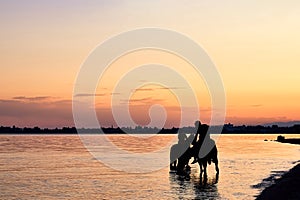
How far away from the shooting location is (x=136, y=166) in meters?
43.1

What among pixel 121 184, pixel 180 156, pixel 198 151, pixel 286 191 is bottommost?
pixel 121 184

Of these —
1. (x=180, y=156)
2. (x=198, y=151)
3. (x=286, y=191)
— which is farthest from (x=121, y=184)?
(x=286, y=191)

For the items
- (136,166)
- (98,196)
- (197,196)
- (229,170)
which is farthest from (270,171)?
(98,196)

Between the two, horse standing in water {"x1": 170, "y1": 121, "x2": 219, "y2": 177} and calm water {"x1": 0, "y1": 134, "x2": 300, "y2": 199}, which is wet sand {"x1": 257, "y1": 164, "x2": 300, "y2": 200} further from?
horse standing in water {"x1": 170, "y1": 121, "x2": 219, "y2": 177}

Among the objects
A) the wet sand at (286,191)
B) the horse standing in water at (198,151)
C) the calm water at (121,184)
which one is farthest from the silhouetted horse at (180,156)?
the wet sand at (286,191)

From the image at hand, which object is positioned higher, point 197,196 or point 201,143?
point 201,143

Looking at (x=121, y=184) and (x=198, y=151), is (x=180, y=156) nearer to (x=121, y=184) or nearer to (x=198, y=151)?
(x=198, y=151)

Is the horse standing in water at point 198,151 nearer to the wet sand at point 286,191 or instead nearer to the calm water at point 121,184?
the calm water at point 121,184

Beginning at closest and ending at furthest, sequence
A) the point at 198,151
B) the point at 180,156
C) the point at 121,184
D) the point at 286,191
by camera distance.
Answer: the point at 286,191, the point at 121,184, the point at 198,151, the point at 180,156

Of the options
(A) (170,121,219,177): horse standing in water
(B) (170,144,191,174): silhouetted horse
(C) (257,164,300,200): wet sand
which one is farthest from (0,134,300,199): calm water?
(C) (257,164,300,200): wet sand

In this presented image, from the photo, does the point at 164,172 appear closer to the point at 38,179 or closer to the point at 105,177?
the point at 105,177

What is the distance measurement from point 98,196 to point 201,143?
8649 millimetres

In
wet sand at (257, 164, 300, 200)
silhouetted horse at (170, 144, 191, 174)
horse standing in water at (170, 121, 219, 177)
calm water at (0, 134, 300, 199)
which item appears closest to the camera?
wet sand at (257, 164, 300, 200)

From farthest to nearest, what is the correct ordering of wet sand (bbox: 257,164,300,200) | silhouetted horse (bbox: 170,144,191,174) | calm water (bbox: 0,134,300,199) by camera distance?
silhouetted horse (bbox: 170,144,191,174) → calm water (bbox: 0,134,300,199) → wet sand (bbox: 257,164,300,200)
